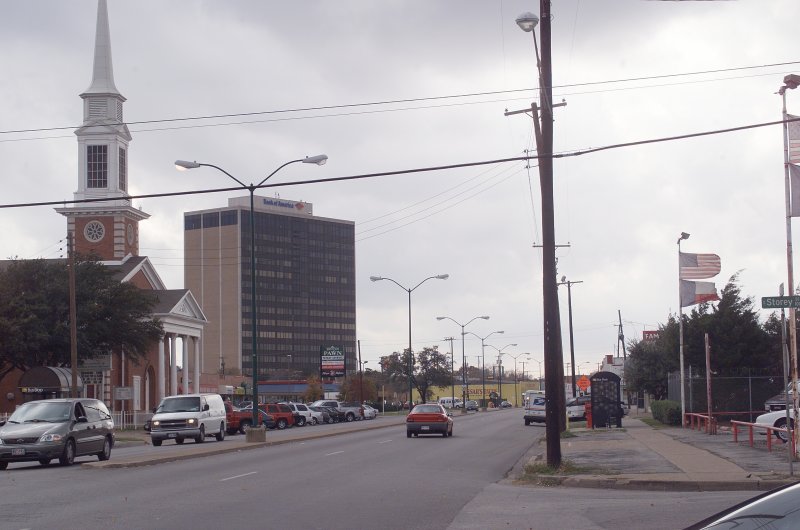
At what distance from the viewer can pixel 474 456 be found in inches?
1086

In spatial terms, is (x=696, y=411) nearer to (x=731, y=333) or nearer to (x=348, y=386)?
(x=731, y=333)

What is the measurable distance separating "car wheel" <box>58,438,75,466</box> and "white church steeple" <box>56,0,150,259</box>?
49.0m

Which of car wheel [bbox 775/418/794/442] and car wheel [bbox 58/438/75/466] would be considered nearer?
car wheel [bbox 58/438/75/466]

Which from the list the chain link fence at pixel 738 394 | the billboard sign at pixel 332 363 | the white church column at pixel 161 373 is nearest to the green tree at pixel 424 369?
the billboard sign at pixel 332 363

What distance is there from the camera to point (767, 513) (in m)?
4.94

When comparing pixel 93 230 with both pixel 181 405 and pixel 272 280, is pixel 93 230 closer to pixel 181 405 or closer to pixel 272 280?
pixel 181 405

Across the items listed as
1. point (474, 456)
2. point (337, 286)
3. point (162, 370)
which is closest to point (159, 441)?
point (474, 456)

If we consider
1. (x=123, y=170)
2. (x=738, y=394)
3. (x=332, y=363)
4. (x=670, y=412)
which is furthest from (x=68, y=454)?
(x=332, y=363)

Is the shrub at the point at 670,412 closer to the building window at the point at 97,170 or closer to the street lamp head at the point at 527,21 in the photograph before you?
the street lamp head at the point at 527,21

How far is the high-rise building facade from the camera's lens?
17712 cm

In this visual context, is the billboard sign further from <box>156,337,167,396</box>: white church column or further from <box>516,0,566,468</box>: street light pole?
<box>516,0,566,468</box>: street light pole

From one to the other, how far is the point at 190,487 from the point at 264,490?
165cm

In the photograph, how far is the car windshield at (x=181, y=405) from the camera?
122 ft

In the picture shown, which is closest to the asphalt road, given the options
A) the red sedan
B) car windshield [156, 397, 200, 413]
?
car windshield [156, 397, 200, 413]
